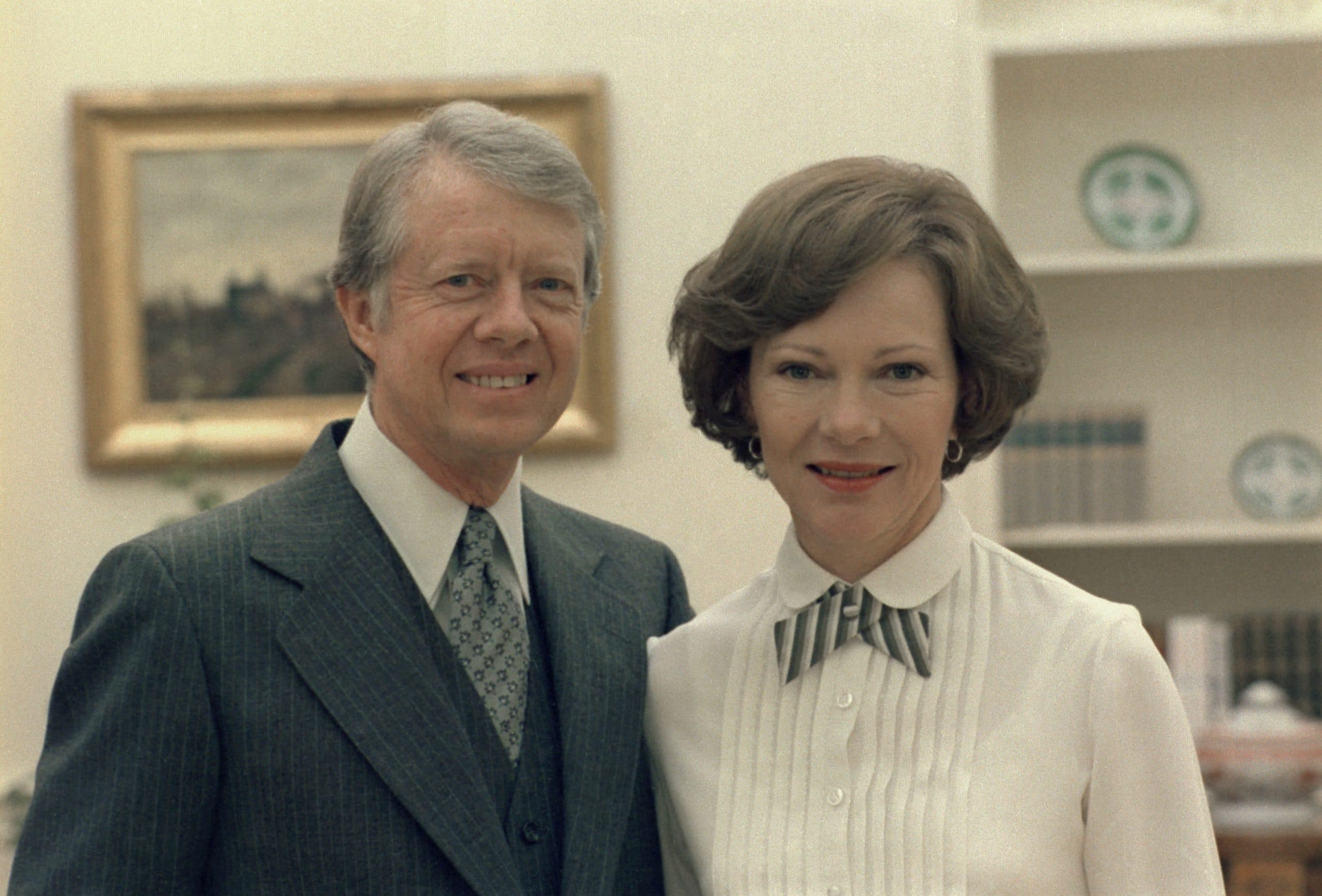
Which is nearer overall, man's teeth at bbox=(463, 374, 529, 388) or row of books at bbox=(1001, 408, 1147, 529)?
man's teeth at bbox=(463, 374, 529, 388)

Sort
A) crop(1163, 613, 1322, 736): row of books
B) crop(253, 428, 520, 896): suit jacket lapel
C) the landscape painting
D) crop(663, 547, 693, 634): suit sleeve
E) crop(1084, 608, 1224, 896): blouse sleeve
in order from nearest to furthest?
crop(1084, 608, 1224, 896): blouse sleeve < crop(253, 428, 520, 896): suit jacket lapel < crop(663, 547, 693, 634): suit sleeve < crop(1163, 613, 1322, 736): row of books < the landscape painting

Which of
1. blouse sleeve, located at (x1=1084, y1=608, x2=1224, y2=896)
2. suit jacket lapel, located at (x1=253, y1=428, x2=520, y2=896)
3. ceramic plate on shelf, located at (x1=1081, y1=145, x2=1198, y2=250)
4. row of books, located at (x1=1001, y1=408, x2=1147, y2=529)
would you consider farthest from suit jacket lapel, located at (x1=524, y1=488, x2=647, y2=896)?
ceramic plate on shelf, located at (x1=1081, y1=145, x2=1198, y2=250)

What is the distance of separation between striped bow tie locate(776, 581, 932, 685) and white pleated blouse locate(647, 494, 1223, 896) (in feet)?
0.04

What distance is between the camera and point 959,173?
3771 mm

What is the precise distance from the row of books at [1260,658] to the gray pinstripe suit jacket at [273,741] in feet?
8.16

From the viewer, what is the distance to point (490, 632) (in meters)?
1.72

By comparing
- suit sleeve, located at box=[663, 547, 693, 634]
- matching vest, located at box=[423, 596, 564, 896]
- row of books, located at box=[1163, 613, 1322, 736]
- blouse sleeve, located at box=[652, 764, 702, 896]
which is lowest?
row of books, located at box=[1163, 613, 1322, 736]

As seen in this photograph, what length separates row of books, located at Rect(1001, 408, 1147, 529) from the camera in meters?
3.84

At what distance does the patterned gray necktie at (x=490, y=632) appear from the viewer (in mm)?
1694

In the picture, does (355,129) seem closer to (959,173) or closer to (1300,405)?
(959,173)

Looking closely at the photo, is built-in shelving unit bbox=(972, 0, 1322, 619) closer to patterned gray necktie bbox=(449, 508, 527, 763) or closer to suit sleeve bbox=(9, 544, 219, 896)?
patterned gray necktie bbox=(449, 508, 527, 763)

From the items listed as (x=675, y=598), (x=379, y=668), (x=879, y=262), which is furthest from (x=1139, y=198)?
(x=379, y=668)

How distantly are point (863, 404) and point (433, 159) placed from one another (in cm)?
54

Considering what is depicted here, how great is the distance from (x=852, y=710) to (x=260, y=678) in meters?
0.59
